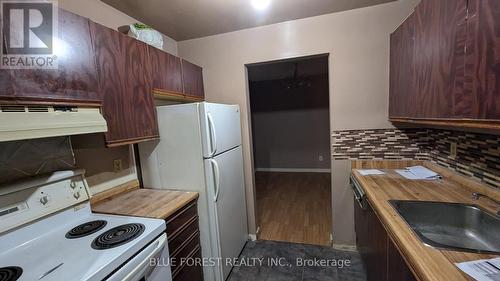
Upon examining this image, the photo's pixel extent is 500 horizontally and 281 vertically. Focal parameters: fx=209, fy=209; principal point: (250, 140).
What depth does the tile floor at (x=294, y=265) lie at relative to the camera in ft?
6.23

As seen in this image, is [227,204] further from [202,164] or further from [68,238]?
[68,238]

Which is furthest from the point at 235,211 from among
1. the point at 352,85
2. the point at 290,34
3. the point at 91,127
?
the point at 290,34

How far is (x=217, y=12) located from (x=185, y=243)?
191 centimetres

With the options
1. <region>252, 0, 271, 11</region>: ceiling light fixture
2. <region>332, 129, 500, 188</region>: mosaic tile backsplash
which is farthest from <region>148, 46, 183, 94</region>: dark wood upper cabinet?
<region>332, 129, 500, 188</region>: mosaic tile backsplash

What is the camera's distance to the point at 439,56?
3.56 ft

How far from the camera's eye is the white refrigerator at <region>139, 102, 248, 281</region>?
1.63 m

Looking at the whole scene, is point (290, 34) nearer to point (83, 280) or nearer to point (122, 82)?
point (122, 82)

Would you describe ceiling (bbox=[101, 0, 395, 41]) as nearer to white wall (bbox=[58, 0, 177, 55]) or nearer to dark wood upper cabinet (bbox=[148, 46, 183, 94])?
white wall (bbox=[58, 0, 177, 55])

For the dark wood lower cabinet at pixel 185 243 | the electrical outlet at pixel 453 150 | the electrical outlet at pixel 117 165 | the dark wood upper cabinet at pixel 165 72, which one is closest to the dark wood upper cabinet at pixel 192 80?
the dark wood upper cabinet at pixel 165 72

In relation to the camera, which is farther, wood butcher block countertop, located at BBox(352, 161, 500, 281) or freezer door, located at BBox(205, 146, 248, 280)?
freezer door, located at BBox(205, 146, 248, 280)

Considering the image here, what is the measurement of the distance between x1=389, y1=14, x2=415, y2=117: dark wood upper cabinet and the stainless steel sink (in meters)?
0.61

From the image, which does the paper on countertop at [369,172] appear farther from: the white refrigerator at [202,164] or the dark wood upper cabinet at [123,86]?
the dark wood upper cabinet at [123,86]

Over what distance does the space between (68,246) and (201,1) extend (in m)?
1.82

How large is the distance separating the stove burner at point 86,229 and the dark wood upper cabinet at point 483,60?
1.94m
